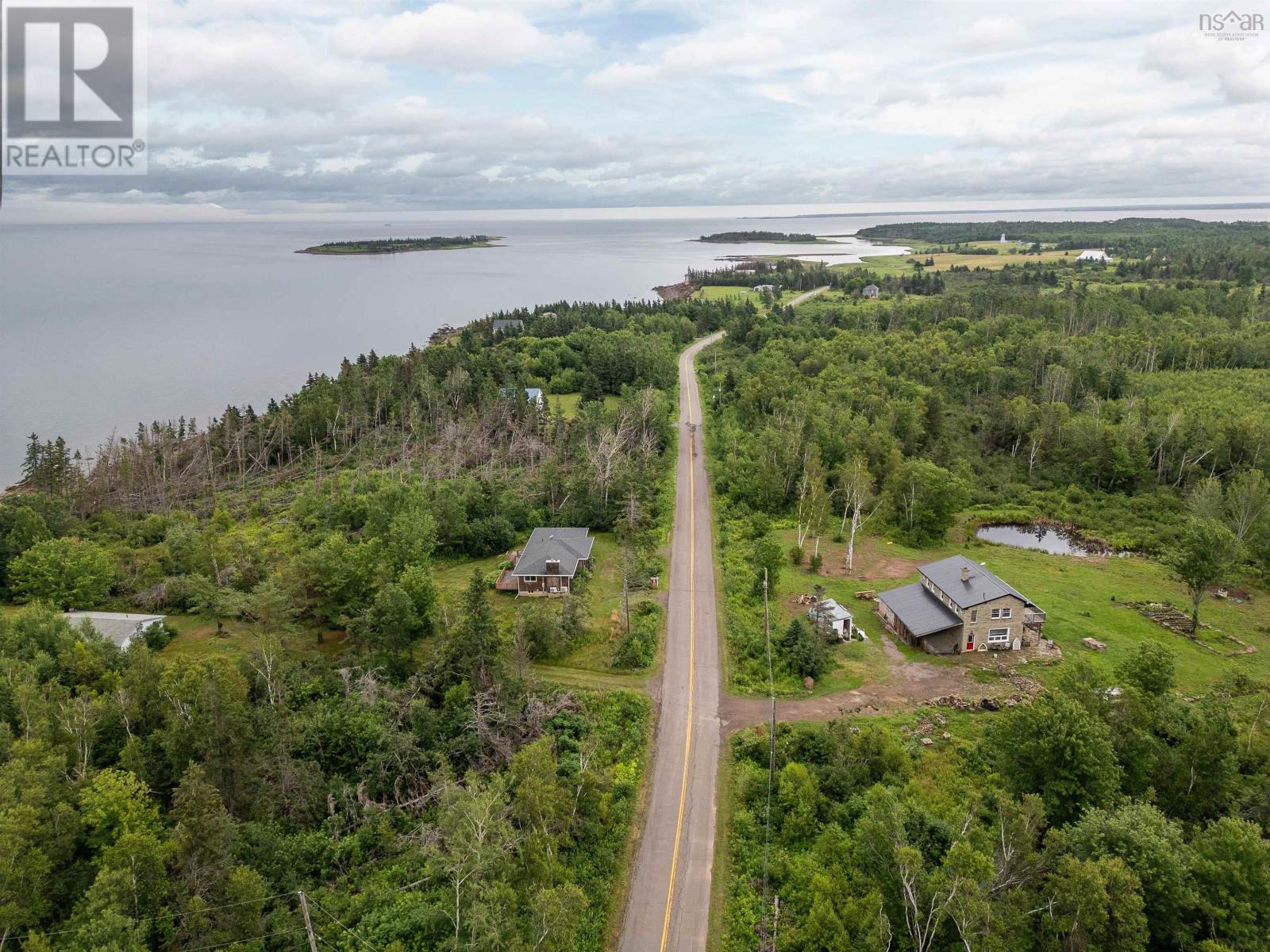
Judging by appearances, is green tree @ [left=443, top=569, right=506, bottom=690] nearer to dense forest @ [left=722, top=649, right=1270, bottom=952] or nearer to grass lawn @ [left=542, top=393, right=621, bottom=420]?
dense forest @ [left=722, top=649, right=1270, bottom=952]

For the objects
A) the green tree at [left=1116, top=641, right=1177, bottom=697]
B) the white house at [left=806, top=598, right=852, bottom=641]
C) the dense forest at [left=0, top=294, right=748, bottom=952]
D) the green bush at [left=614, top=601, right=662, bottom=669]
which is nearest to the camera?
the dense forest at [left=0, top=294, right=748, bottom=952]

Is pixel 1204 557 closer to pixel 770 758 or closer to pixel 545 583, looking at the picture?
pixel 770 758

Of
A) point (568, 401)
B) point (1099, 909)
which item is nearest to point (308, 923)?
point (1099, 909)

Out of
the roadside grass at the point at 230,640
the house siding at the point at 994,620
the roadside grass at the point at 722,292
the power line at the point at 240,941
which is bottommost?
the power line at the point at 240,941

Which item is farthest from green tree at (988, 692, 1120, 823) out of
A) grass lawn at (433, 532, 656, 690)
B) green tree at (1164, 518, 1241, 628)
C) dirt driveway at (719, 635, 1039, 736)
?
green tree at (1164, 518, 1241, 628)

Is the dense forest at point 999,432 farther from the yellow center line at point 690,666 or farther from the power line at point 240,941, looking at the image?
the power line at point 240,941

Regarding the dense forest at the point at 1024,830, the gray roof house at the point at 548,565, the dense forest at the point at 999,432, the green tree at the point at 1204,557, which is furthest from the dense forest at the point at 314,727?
the green tree at the point at 1204,557
